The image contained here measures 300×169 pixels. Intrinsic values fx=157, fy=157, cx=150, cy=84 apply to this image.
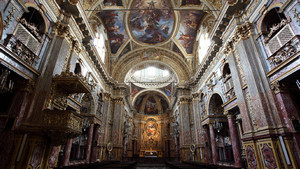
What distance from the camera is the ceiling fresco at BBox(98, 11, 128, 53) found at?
13752 millimetres

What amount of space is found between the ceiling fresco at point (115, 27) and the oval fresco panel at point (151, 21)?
3.20ft

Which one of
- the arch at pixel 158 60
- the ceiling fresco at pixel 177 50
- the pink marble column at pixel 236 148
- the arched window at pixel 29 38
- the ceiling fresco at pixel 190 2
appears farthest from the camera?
the arch at pixel 158 60

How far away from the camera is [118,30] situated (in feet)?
51.3

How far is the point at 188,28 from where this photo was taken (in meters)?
15.4

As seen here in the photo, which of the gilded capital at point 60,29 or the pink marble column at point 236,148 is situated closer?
the gilded capital at point 60,29

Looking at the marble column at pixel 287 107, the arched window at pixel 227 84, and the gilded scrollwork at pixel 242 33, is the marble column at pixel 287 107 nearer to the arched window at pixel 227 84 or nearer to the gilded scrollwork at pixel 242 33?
the gilded scrollwork at pixel 242 33

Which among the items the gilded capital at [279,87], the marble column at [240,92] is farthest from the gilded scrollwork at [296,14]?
the marble column at [240,92]

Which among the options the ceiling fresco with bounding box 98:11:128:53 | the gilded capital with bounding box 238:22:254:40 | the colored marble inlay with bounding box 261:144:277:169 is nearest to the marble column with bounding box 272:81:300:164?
the colored marble inlay with bounding box 261:144:277:169

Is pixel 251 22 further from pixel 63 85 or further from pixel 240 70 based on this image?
pixel 63 85

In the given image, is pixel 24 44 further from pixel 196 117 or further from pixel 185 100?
pixel 185 100

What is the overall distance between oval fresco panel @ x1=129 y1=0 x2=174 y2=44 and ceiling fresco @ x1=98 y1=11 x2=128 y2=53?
0.97 m

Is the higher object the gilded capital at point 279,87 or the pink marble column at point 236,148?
the gilded capital at point 279,87

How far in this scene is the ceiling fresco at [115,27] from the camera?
541 inches

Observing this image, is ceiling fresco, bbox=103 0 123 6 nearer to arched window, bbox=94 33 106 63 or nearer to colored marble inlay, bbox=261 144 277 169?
arched window, bbox=94 33 106 63
